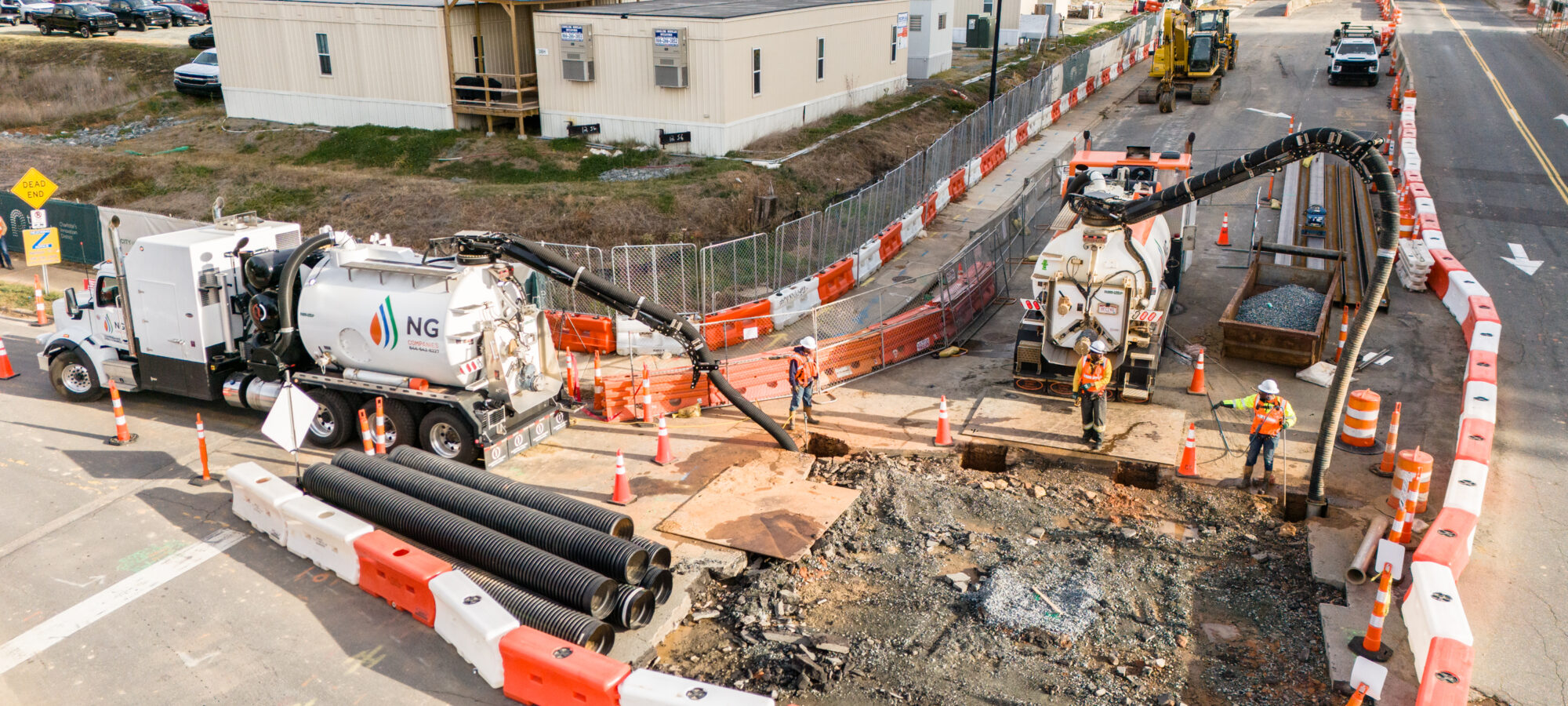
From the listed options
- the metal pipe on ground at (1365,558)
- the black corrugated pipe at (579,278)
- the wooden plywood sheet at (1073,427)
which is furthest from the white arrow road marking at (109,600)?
the metal pipe on ground at (1365,558)

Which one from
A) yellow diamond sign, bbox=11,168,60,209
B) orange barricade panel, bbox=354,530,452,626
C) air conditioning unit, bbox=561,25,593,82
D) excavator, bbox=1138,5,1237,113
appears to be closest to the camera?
orange barricade panel, bbox=354,530,452,626

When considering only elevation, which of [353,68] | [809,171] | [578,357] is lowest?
[578,357]

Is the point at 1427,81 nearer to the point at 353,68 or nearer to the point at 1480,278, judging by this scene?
the point at 1480,278

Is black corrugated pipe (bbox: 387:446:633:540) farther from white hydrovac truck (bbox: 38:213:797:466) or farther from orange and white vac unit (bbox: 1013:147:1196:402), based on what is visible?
orange and white vac unit (bbox: 1013:147:1196:402)

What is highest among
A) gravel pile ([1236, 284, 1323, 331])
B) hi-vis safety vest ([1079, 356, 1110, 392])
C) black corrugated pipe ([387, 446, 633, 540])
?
hi-vis safety vest ([1079, 356, 1110, 392])

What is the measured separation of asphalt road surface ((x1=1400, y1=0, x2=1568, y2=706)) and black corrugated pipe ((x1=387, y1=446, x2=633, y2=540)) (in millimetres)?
8297

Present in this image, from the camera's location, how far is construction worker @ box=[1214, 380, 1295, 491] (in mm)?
13227

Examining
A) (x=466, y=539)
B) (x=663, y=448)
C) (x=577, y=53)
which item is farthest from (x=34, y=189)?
(x=466, y=539)

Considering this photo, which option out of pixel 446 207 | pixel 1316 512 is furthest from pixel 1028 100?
pixel 1316 512

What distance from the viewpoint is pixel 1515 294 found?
20.4m

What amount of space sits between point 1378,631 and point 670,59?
2258 centimetres

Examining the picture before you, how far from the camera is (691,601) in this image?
11.2m

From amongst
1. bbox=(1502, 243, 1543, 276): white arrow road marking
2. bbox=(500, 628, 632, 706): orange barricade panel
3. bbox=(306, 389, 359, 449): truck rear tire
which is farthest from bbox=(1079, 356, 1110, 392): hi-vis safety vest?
bbox=(1502, 243, 1543, 276): white arrow road marking

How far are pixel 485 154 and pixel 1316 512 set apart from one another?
23.2 m
